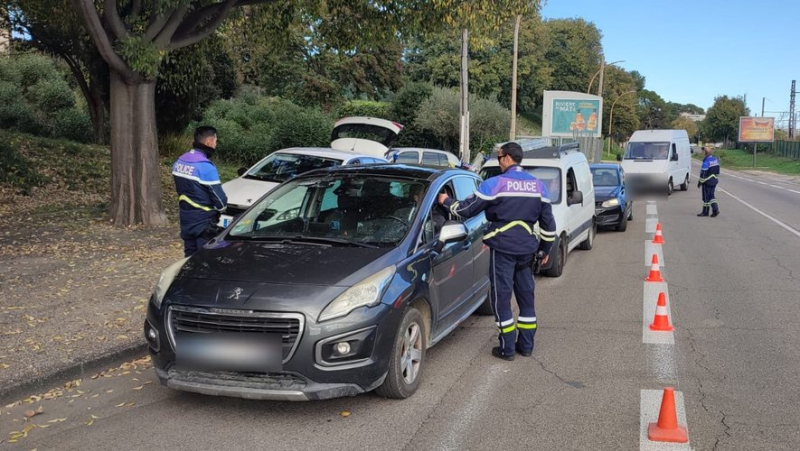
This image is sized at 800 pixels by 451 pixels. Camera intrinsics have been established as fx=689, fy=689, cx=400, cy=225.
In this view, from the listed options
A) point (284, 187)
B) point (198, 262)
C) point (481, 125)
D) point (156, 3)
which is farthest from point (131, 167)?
point (481, 125)

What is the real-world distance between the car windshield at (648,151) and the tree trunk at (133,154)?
1988 cm

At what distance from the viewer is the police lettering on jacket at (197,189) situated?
662 centimetres

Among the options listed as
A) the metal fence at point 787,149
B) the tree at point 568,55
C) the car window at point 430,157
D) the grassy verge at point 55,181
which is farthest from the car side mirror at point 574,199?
the metal fence at point 787,149

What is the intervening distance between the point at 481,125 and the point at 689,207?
15356mm

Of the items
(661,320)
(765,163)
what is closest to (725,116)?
(765,163)

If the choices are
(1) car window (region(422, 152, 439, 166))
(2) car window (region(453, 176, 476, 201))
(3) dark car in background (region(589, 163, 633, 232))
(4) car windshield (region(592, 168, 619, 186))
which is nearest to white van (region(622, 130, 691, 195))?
(1) car window (region(422, 152, 439, 166))

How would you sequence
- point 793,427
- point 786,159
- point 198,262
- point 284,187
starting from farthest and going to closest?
point 786,159 → point 284,187 → point 198,262 → point 793,427

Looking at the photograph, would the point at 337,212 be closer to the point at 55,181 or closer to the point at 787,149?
the point at 55,181

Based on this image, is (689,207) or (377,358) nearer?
(377,358)

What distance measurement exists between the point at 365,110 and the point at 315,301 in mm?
33946

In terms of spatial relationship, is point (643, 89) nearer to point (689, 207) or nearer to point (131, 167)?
point (689, 207)

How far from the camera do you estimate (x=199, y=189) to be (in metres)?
6.69

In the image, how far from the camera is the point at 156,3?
10.9m

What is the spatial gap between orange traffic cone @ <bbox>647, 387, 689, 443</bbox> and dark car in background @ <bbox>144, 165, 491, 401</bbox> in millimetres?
1644
